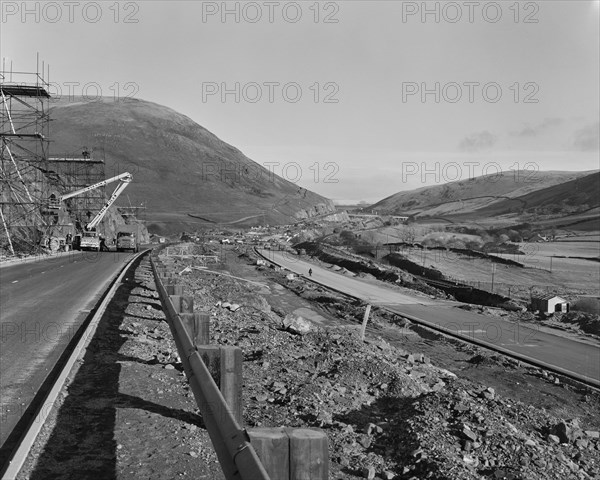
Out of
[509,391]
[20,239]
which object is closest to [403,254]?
[20,239]

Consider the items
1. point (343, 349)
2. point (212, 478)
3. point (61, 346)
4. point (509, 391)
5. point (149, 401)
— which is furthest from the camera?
point (509, 391)

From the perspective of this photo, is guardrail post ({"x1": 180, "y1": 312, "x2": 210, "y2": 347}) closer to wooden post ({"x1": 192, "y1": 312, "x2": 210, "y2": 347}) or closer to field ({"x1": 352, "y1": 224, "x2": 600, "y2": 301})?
wooden post ({"x1": 192, "y1": 312, "x2": 210, "y2": 347})

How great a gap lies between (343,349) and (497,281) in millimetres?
53053

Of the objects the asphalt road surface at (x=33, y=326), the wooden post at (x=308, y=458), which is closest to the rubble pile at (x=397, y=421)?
the wooden post at (x=308, y=458)

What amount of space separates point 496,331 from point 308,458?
2949cm

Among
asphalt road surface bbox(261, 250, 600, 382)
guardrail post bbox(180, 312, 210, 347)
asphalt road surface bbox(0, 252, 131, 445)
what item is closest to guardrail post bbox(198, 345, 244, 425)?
guardrail post bbox(180, 312, 210, 347)

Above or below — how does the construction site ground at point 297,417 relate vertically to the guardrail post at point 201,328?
below

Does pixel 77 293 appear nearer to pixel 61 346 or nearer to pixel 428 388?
pixel 61 346

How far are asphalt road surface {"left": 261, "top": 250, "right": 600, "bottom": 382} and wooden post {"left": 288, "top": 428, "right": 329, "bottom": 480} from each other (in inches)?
795

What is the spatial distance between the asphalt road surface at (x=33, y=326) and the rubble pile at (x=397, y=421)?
291cm

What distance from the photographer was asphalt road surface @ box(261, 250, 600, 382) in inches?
942

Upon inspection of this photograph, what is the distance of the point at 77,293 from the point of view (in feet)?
63.2

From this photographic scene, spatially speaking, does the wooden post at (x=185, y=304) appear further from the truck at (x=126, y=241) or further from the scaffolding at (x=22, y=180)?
the truck at (x=126, y=241)

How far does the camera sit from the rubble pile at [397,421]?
20.8ft
